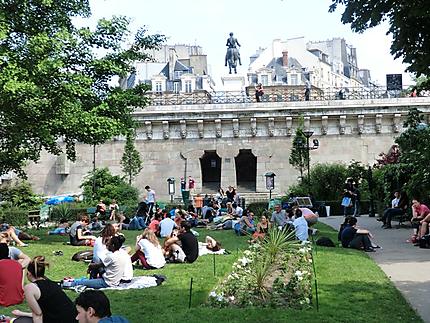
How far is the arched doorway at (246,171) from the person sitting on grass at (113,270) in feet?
88.7

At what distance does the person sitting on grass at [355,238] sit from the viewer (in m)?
15.4

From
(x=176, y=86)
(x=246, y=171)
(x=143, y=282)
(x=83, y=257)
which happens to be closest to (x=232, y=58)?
(x=176, y=86)

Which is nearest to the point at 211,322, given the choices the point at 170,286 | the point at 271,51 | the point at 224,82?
the point at 170,286

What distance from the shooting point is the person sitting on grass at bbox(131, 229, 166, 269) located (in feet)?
41.4

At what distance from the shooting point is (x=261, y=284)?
935 centimetres

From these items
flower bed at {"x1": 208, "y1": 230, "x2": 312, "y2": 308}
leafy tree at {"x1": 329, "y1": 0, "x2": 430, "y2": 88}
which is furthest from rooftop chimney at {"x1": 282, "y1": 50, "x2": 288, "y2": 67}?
leafy tree at {"x1": 329, "y1": 0, "x2": 430, "y2": 88}

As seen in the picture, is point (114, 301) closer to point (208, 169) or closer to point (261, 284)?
point (261, 284)

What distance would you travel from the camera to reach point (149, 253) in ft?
41.7

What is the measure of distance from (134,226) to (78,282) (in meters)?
13.4

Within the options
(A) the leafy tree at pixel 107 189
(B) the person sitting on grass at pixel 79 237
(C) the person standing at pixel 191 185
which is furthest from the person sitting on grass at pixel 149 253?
(C) the person standing at pixel 191 185

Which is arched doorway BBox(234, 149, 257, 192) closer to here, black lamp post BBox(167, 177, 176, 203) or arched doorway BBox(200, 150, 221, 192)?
arched doorway BBox(200, 150, 221, 192)

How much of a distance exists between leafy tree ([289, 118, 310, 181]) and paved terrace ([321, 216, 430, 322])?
13096 mm

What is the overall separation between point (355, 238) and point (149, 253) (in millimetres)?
5735

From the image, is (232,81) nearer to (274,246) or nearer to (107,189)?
(107,189)
